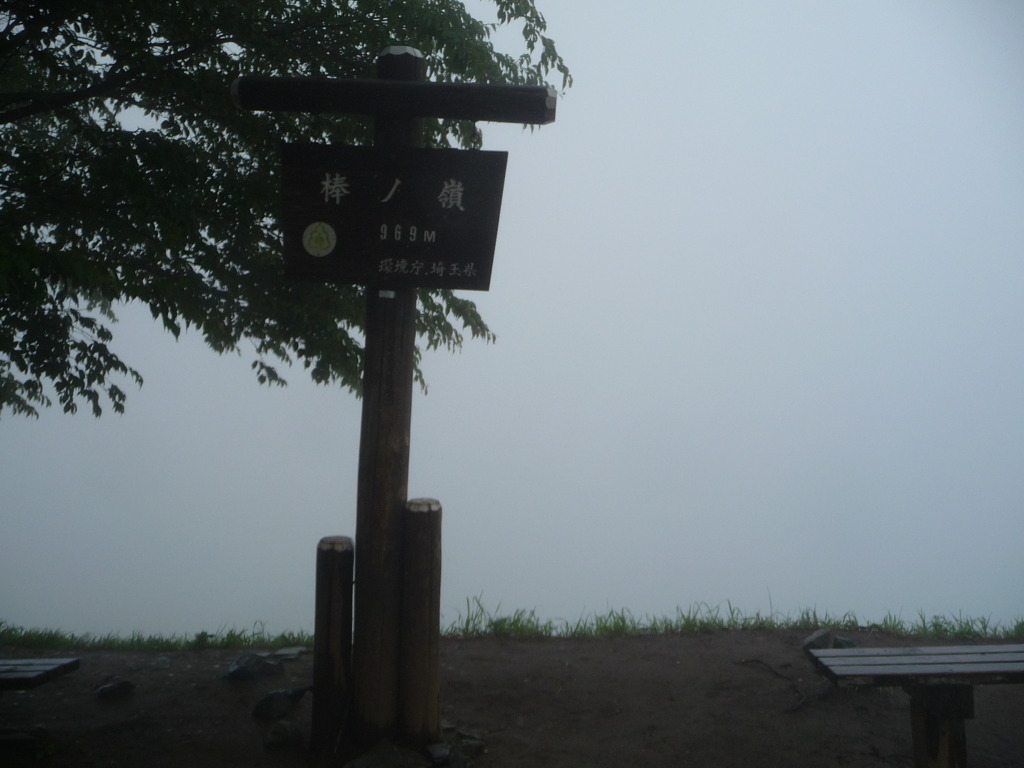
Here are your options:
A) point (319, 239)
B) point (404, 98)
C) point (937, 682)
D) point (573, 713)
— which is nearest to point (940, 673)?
point (937, 682)

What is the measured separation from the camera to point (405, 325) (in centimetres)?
405

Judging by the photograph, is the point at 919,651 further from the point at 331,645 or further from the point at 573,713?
the point at 331,645

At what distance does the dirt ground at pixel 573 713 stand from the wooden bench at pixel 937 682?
465 millimetres

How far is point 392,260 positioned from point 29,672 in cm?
258

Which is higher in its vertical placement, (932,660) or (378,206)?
(378,206)

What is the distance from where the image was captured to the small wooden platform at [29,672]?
3777 mm

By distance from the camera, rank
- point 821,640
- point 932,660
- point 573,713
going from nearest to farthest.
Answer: point 932,660 → point 573,713 → point 821,640

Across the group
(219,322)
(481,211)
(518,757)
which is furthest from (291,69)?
(518,757)

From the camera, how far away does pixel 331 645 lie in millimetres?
3877

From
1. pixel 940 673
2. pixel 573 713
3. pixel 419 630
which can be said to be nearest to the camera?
pixel 940 673

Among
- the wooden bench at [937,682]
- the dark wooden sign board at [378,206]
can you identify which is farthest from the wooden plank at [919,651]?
the dark wooden sign board at [378,206]

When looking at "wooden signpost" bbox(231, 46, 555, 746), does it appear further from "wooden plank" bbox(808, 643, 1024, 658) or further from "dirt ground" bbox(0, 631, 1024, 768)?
"wooden plank" bbox(808, 643, 1024, 658)

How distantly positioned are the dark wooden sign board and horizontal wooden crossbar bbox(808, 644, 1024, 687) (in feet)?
8.40

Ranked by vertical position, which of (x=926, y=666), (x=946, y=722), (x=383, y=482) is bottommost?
(x=946, y=722)
